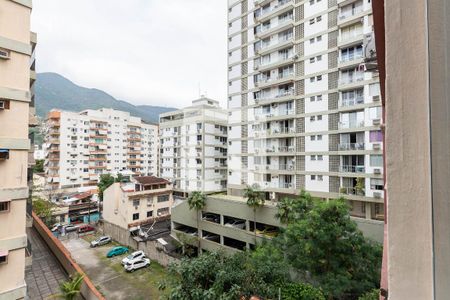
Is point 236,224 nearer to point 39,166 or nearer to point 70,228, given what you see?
point 70,228

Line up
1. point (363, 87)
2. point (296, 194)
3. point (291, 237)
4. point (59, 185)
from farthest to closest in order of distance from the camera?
point (59, 185) < point (296, 194) < point (363, 87) < point (291, 237)

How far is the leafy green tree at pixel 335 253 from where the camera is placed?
8406mm

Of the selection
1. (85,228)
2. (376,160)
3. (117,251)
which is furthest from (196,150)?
(376,160)

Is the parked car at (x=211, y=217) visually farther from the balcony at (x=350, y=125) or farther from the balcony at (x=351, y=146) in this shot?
the balcony at (x=350, y=125)

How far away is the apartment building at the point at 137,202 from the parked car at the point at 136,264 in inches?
240

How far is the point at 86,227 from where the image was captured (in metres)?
23.9

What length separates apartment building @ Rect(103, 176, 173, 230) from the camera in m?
22.5

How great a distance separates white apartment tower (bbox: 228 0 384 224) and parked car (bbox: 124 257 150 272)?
8.46m

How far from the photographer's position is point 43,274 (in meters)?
8.02

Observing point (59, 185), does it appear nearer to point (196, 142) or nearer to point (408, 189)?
point (196, 142)

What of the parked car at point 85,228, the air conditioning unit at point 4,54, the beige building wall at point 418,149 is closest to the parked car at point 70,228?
the parked car at point 85,228

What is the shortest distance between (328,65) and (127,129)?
3491cm

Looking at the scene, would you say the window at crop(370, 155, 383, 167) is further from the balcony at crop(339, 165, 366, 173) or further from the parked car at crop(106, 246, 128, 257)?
the parked car at crop(106, 246, 128, 257)

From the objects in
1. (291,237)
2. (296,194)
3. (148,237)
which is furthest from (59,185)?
(291,237)
